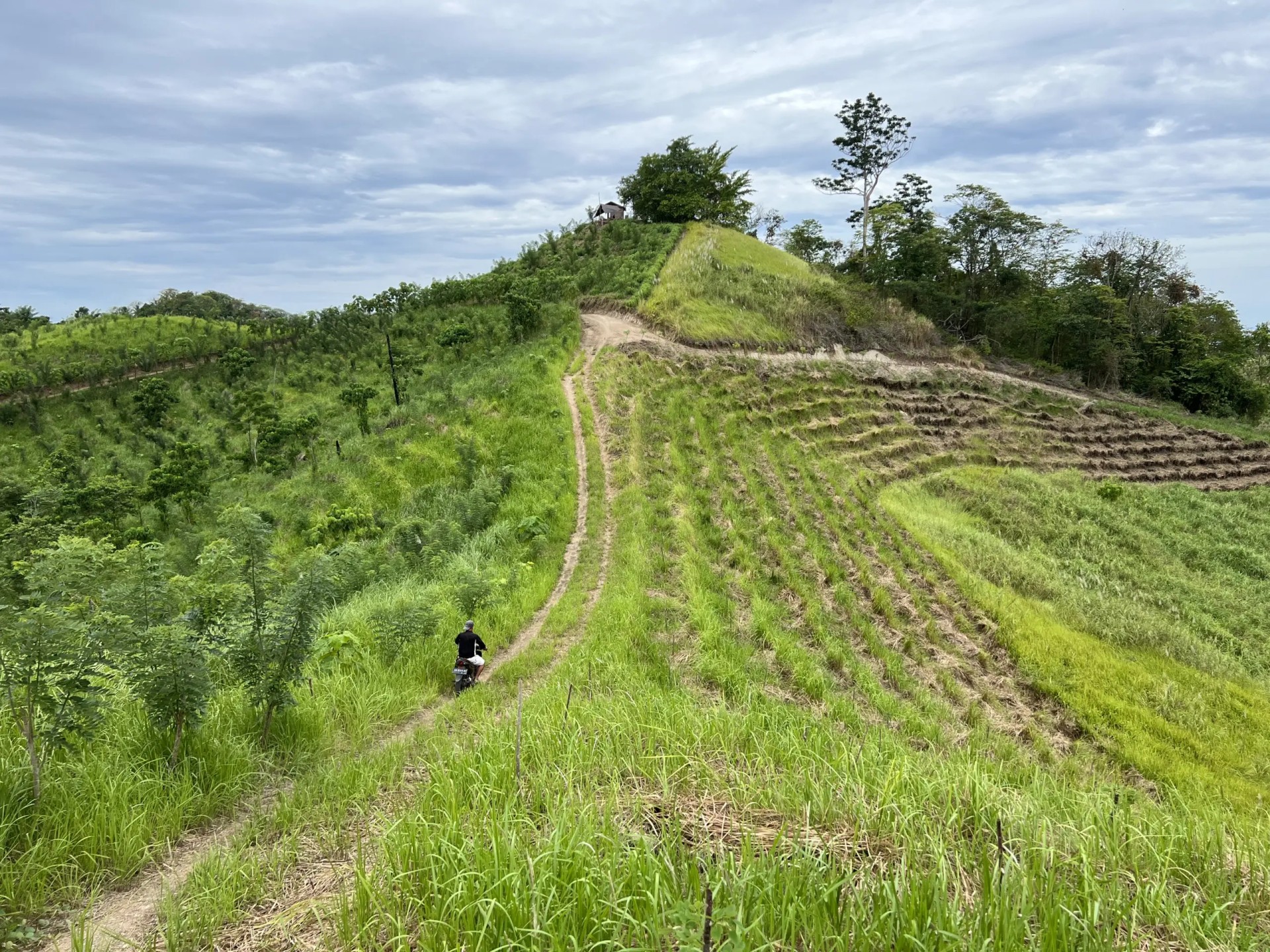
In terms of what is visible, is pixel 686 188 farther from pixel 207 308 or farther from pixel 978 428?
A: pixel 207 308

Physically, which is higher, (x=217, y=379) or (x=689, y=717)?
(x=217, y=379)

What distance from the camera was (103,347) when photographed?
49344mm

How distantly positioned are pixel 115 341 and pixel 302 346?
21557 mm

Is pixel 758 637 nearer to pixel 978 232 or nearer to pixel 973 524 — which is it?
pixel 973 524

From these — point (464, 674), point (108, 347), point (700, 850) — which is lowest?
point (464, 674)

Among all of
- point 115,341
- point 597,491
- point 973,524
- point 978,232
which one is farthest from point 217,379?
point 978,232

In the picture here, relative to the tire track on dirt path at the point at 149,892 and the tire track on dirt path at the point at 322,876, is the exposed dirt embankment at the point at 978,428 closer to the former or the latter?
the tire track on dirt path at the point at 322,876

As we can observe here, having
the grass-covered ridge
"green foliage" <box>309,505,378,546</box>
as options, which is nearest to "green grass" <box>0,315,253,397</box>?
"green foliage" <box>309,505,378,546</box>

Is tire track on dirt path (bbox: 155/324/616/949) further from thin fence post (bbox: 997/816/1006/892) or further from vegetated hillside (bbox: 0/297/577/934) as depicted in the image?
thin fence post (bbox: 997/816/1006/892)

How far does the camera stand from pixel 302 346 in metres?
44.8

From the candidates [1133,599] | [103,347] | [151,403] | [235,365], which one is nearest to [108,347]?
[103,347]

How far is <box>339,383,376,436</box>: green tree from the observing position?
22.8 meters

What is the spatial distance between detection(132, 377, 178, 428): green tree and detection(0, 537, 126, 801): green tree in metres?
40.7

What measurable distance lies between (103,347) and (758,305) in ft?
183
